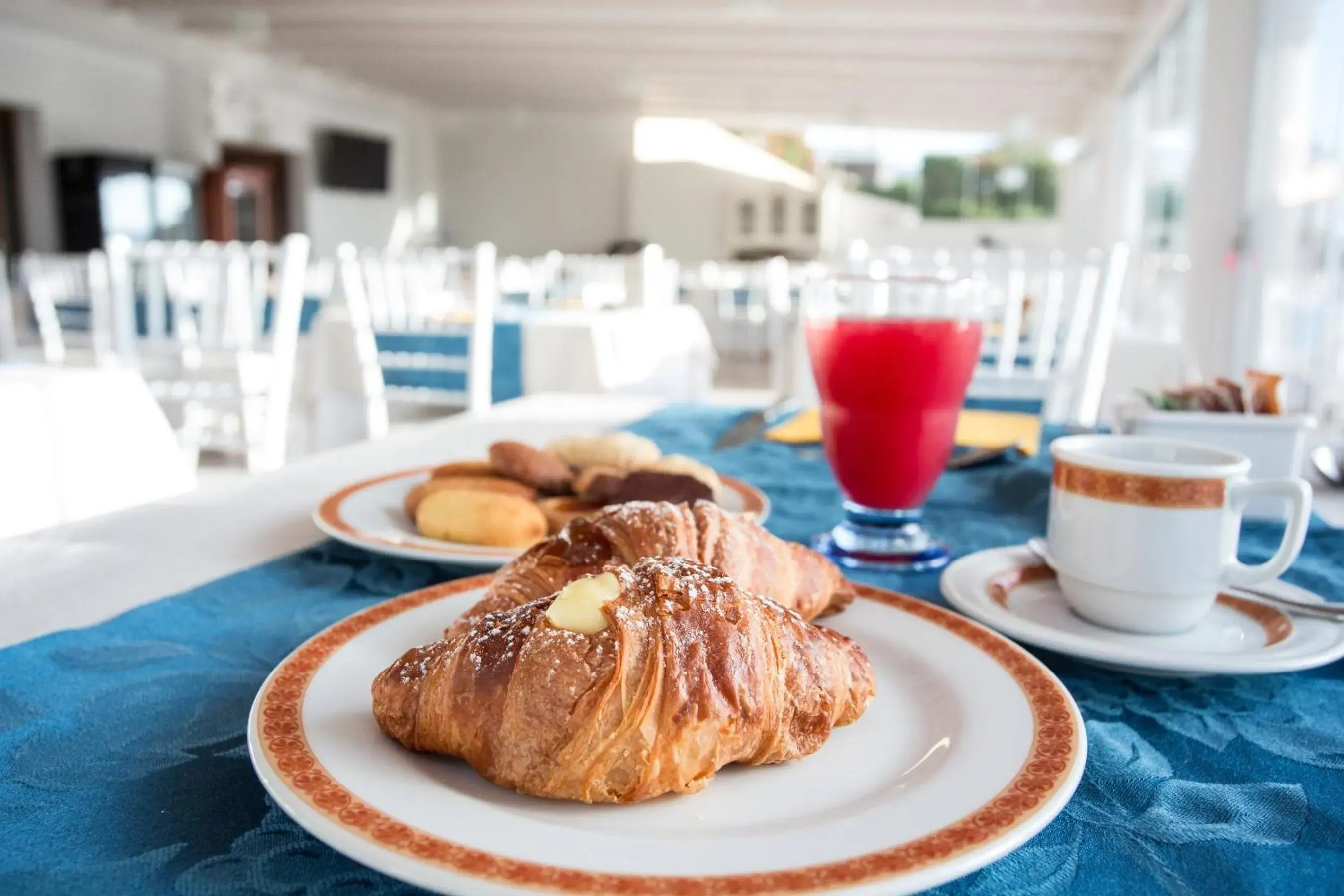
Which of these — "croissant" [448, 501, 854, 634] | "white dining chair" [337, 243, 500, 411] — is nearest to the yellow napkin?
"croissant" [448, 501, 854, 634]

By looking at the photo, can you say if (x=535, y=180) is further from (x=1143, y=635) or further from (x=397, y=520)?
(x=1143, y=635)

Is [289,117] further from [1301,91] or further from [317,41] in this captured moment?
[1301,91]

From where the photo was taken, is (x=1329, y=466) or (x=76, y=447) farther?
(x=76, y=447)

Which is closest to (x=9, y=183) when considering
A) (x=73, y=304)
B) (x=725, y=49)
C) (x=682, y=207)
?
(x=73, y=304)

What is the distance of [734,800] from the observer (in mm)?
336

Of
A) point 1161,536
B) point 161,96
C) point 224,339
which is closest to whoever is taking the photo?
point 1161,536

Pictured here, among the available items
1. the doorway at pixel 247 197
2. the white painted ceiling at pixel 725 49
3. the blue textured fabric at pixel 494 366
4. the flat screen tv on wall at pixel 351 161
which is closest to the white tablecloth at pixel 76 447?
the blue textured fabric at pixel 494 366

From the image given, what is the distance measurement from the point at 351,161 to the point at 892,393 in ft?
37.5

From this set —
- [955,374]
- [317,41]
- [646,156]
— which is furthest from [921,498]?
[646,156]

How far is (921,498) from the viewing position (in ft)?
2.42

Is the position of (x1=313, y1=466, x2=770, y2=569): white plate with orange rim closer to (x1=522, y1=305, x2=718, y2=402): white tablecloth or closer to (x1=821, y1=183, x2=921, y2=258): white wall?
(x1=522, y1=305, x2=718, y2=402): white tablecloth

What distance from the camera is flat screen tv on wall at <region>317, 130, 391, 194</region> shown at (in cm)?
1079

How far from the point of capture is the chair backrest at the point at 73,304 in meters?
3.15

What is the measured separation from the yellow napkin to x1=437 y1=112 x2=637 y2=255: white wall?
12.3m
